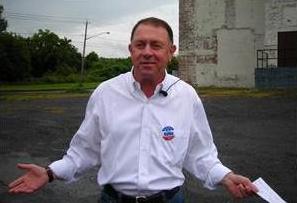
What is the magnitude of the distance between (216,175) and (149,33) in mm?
949

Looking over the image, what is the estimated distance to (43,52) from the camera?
97750 mm

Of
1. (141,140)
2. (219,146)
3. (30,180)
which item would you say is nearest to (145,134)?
(141,140)

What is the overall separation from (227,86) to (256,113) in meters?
22.5

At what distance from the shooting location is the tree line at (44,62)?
80.5m

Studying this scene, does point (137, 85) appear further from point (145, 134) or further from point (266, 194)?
point (266, 194)

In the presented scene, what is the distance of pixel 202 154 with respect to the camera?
3.62m

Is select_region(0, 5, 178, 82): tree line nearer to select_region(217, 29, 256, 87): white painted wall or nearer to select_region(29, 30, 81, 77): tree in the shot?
select_region(29, 30, 81, 77): tree

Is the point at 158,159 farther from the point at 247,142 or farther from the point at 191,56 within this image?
the point at 191,56

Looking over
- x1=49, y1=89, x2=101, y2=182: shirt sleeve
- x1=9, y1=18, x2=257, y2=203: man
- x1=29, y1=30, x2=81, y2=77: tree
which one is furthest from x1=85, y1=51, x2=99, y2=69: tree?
x1=9, y1=18, x2=257, y2=203: man

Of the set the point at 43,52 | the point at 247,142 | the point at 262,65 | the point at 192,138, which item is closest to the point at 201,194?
the point at 192,138

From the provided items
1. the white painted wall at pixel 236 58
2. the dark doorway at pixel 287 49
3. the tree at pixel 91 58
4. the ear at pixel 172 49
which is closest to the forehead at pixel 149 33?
the ear at pixel 172 49

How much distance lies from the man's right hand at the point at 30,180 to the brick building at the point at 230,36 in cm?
3547

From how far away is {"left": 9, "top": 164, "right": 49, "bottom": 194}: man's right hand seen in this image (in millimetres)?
3395

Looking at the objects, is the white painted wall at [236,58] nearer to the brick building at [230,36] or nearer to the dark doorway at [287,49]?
the brick building at [230,36]
